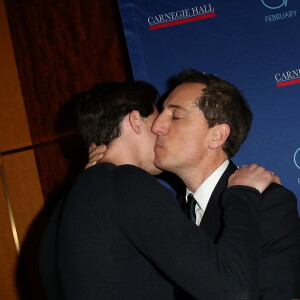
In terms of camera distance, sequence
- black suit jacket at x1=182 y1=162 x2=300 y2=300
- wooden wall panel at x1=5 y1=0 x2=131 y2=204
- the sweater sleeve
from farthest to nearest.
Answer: wooden wall panel at x1=5 y1=0 x2=131 y2=204
black suit jacket at x1=182 y1=162 x2=300 y2=300
the sweater sleeve

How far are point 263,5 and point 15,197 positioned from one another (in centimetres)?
201

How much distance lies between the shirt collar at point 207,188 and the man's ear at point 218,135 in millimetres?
100

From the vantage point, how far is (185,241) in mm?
1295

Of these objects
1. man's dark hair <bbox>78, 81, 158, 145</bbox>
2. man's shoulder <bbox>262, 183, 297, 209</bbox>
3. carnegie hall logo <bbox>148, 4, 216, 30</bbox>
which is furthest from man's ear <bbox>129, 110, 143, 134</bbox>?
carnegie hall logo <bbox>148, 4, 216, 30</bbox>

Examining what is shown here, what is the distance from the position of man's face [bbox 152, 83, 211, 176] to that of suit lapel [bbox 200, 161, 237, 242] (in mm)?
163

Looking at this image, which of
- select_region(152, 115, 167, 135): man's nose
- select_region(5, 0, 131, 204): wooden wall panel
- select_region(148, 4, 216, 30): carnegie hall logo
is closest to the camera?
select_region(152, 115, 167, 135): man's nose

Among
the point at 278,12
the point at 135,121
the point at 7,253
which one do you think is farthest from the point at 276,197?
the point at 7,253

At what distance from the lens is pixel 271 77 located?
239cm

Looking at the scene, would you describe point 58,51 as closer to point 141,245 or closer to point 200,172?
point 200,172

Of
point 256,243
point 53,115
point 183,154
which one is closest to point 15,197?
point 53,115

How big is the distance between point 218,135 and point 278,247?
58 centimetres

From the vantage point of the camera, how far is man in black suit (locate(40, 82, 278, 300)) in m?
1.28

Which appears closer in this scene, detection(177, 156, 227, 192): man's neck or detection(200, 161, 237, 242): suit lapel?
detection(200, 161, 237, 242): suit lapel

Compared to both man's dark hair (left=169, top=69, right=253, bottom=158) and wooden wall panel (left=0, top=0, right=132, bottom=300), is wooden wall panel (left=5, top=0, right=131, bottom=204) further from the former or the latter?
man's dark hair (left=169, top=69, right=253, bottom=158)
